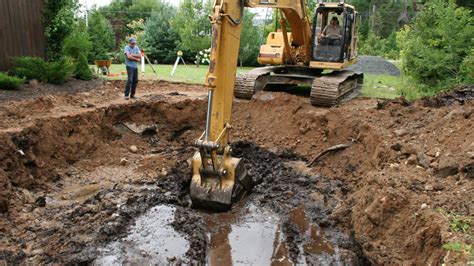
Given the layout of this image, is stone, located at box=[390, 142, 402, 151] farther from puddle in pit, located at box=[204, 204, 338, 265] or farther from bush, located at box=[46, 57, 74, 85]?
bush, located at box=[46, 57, 74, 85]

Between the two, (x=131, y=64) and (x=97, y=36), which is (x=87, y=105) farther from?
(x=97, y=36)

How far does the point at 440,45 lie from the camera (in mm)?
10992

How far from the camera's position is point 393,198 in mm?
4844

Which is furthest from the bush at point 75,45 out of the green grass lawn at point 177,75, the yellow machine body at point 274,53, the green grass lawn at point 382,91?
the green grass lawn at point 382,91

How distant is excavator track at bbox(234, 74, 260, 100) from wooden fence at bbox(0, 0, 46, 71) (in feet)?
18.7

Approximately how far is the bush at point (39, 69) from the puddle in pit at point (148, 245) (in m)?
6.38

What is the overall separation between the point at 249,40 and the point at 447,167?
717 inches

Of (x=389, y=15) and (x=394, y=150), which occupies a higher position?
(x=389, y=15)

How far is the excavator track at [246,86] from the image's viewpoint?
1045 cm

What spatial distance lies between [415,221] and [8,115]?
7158 millimetres

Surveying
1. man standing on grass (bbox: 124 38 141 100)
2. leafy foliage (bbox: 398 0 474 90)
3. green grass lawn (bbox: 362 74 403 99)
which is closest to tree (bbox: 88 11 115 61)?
man standing on grass (bbox: 124 38 141 100)

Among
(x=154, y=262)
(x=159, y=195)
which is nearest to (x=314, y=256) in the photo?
(x=154, y=262)

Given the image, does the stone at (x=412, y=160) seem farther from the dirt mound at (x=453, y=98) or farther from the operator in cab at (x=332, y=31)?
the operator in cab at (x=332, y=31)

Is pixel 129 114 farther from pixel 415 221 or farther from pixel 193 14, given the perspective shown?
pixel 193 14
